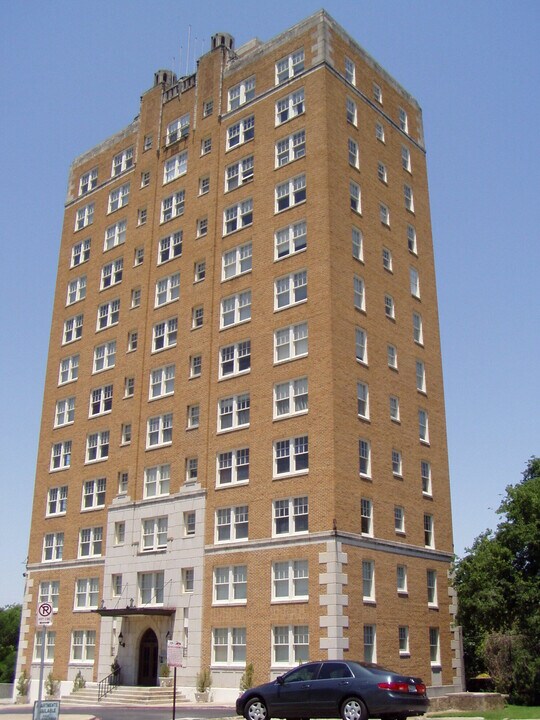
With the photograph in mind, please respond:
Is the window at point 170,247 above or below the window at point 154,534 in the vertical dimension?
above

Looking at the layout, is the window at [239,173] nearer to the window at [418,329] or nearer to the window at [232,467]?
the window at [418,329]

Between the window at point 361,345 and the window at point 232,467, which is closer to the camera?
the window at point 232,467

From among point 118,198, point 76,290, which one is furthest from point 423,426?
point 118,198

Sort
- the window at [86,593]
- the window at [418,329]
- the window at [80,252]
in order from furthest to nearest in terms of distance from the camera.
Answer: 1. the window at [80,252]
2. the window at [418,329]
3. the window at [86,593]

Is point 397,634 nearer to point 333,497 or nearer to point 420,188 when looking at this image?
point 333,497

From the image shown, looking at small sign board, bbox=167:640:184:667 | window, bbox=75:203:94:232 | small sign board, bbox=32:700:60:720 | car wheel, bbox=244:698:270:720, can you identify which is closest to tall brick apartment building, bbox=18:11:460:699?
window, bbox=75:203:94:232

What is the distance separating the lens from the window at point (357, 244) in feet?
153

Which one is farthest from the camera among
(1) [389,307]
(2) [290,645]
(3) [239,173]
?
(3) [239,173]

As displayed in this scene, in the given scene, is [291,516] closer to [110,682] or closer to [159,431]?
[159,431]

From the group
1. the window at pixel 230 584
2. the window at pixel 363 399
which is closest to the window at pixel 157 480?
the window at pixel 230 584

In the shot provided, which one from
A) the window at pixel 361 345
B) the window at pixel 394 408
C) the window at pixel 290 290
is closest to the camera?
the window at pixel 361 345

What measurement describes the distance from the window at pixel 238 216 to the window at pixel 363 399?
42.0ft

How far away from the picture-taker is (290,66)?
5050 centimetres

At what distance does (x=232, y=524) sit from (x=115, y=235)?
2607 centimetres
